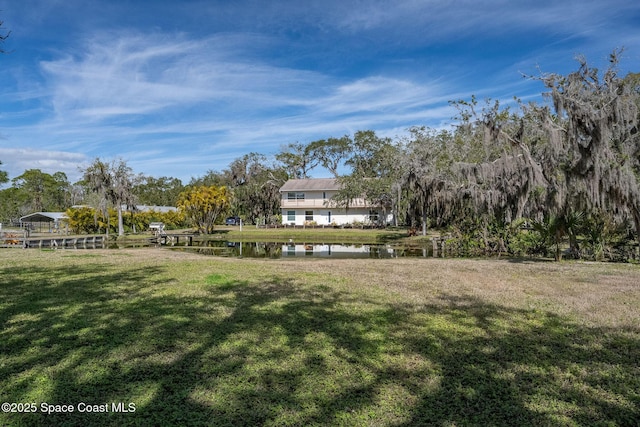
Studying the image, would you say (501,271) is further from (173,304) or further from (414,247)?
(414,247)

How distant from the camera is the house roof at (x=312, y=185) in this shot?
147 ft

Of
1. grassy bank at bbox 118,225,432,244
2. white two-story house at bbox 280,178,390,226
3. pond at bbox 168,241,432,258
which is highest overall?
white two-story house at bbox 280,178,390,226

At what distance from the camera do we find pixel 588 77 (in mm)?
13102

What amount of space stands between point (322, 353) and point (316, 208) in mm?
41201

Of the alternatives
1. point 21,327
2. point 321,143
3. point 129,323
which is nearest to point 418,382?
point 129,323

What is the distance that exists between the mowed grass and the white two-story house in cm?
3586

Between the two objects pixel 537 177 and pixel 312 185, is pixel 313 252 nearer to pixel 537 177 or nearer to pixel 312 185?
pixel 537 177

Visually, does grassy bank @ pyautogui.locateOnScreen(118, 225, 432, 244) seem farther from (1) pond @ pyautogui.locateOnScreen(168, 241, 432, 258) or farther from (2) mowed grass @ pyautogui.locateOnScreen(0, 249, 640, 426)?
(2) mowed grass @ pyautogui.locateOnScreen(0, 249, 640, 426)

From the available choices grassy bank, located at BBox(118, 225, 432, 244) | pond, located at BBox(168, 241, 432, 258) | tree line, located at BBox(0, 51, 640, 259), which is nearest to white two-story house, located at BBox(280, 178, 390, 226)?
tree line, located at BBox(0, 51, 640, 259)

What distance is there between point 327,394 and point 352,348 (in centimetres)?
116

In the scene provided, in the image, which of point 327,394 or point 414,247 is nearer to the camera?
point 327,394

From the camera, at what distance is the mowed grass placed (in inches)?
129

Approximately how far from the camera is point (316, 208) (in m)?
45.6

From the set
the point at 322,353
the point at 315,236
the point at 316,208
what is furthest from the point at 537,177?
the point at 316,208
